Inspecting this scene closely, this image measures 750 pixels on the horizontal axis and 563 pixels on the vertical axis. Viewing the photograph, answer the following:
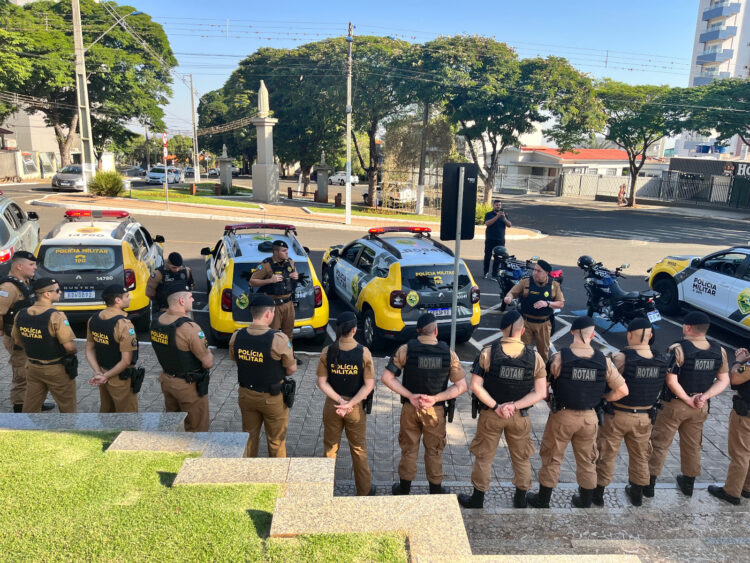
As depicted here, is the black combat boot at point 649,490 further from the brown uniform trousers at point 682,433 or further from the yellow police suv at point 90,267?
the yellow police suv at point 90,267

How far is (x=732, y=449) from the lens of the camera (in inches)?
203

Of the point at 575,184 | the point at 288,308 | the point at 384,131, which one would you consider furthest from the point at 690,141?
the point at 288,308

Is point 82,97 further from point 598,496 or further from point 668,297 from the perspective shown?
point 598,496

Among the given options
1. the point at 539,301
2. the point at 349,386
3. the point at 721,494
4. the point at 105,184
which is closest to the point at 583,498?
the point at 721,494

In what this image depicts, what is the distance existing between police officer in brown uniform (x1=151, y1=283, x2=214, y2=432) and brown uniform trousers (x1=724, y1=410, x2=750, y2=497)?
4.95 meters

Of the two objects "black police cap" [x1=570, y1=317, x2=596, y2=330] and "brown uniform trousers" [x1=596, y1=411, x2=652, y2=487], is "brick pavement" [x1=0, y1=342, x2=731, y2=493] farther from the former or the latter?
"black police cap" [x1=570, y1=317, x2=596, y2=330]

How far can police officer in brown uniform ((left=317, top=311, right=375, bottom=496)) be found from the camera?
486cm

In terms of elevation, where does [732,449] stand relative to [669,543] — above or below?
above

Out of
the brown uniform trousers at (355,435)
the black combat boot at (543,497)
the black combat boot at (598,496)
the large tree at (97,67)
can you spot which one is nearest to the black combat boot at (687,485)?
the black combat boot at (598,496)

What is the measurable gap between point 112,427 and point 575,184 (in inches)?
2013

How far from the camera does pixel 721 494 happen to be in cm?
521

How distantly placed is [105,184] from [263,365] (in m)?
26.5

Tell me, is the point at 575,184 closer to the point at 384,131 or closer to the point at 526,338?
the point at 384,131

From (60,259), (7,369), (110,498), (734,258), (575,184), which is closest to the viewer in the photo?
(110,498)
